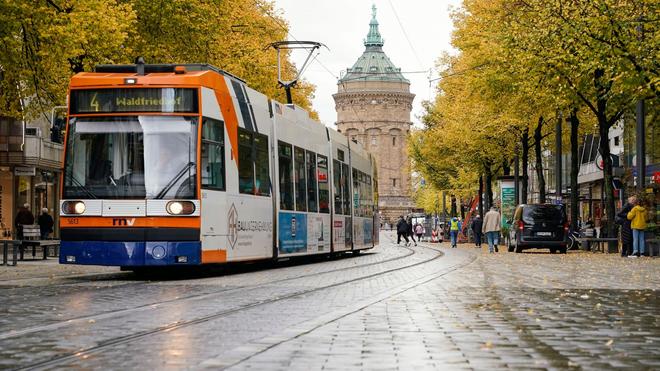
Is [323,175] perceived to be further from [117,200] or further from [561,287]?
[561,287]

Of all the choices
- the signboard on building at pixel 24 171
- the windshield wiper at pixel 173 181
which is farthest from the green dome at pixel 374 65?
the windshield wiper at pixel 173 181

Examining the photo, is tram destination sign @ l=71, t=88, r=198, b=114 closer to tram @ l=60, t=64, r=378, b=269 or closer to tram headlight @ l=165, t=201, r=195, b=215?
tram @ l=60, t=64, r=378, b=269

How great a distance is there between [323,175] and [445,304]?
46.9ft

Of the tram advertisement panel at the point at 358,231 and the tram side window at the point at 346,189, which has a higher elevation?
the tram side window at the point at 346,189

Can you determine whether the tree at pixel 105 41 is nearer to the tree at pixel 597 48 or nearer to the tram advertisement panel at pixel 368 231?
the tram advertisement panel at pixel 368 231

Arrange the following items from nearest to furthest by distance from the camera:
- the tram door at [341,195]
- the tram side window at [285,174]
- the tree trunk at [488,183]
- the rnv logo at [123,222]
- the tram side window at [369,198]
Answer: the rnv logo at [123,222]
the tram side window at [285,174]
the tram door at [341,195]
the tram side window at [369,198]
the tree trunk at [488,183]

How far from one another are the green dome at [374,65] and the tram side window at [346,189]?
147686 millimetres

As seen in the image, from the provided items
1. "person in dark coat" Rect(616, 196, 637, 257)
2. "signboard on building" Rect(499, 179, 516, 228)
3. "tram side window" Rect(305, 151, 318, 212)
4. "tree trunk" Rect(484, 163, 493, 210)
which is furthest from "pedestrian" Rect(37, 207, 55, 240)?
"tree trunk" Rect(484, 163, 493, 210)

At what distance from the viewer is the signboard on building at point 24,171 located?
4088 centimetres

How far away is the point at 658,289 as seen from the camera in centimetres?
1554

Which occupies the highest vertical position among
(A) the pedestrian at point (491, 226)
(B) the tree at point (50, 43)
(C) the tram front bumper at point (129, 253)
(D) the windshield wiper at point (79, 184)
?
(B) the tree at point (50, 43)

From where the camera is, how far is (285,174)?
23031 millimetres

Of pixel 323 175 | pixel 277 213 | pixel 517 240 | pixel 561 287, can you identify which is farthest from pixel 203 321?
pixel 517 240

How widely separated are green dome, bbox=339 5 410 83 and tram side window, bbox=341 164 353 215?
485 ft
